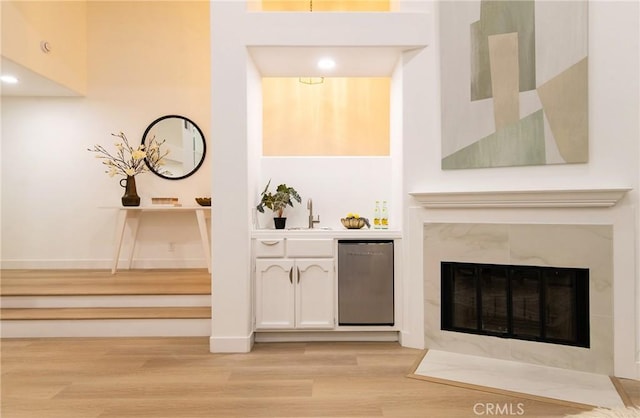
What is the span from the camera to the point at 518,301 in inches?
119

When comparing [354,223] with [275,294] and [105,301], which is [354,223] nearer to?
[275,294]

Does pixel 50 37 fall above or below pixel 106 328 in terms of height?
above

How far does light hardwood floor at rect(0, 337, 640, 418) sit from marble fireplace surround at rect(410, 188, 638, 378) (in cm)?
28

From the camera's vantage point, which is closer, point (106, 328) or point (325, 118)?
point (106, 328)

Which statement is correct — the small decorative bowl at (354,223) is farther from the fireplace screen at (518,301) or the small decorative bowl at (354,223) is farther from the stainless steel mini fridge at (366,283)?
the fireplace screen at (518,301)

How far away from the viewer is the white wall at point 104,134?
16.6ft

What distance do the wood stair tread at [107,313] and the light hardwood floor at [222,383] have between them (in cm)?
21

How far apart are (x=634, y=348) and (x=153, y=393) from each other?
3.07 m

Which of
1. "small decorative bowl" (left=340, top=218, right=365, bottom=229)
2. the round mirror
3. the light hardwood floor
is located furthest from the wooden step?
"small decorative bowl" (left=340, top=218, right=365, bottom=229)

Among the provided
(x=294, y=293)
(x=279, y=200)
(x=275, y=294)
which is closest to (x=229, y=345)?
(x=275, y=294)

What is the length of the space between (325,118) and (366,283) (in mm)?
2126

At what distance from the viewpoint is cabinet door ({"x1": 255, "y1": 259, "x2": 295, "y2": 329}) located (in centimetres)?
338

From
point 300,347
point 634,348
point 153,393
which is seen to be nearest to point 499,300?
point 634,348

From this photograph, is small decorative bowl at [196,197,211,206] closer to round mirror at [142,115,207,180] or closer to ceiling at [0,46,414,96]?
round mirror at [142,115,207,180]
